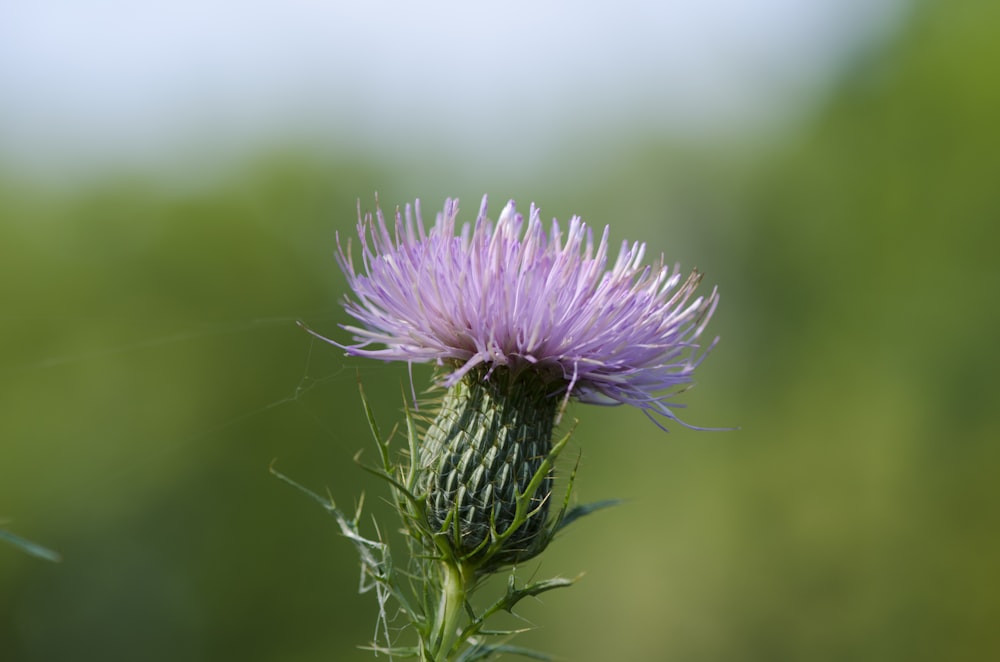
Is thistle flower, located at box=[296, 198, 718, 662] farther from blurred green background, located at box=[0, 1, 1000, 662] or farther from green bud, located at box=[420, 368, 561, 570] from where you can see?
blurred green background, located at box=[0, 1, 1000, 662]

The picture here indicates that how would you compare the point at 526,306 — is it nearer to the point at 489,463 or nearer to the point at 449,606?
the point at 489,463

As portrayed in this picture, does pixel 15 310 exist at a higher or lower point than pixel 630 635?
higher

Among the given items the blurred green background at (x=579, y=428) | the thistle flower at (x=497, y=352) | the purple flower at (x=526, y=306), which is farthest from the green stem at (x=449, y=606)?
the blurred green background at (x=579, y=428)

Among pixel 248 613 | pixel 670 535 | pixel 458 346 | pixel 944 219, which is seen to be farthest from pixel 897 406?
pixel 458 346

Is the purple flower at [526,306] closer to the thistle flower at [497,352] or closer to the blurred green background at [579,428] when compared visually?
the thistle flower at [497,352]

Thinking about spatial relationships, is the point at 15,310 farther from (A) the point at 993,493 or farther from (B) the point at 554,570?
(A) the point at 993,493
